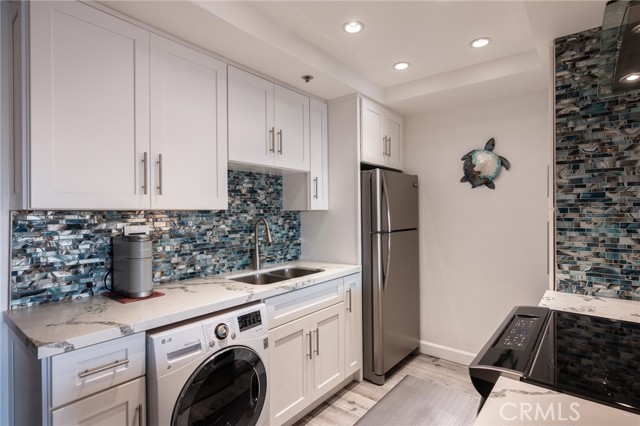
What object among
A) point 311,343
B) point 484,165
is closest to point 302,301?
point 311,343

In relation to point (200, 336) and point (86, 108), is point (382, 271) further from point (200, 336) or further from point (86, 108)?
point (86, 108)

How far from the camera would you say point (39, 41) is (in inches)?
52.2

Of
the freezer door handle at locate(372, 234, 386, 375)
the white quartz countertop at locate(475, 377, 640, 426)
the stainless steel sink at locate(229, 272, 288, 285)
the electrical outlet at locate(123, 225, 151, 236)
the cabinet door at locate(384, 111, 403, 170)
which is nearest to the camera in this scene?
the white quartz countertop at locate(475, 377, 640, 426)

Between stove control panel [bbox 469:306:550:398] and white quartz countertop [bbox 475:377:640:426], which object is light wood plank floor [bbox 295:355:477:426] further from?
white quartz countertop [bbox 475:377:640:426]

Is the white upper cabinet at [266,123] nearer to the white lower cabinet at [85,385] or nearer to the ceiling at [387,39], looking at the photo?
the ceiling at [387,39]

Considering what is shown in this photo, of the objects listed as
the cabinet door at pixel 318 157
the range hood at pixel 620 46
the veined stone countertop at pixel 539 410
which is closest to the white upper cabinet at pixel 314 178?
the cabinet door at pixel 318 157

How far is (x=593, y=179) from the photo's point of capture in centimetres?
167

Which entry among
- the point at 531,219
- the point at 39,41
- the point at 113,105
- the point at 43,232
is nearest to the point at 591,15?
the point at 531,219

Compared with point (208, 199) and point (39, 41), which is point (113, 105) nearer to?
point (39, 41)

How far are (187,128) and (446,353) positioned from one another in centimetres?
284

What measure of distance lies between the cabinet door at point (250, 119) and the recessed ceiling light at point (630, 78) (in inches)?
71.1

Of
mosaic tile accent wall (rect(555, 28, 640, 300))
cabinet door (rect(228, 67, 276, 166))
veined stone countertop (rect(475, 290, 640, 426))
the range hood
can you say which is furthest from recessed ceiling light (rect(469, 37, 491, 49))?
veined stone countertop (rect(475, 290, 640, 426))

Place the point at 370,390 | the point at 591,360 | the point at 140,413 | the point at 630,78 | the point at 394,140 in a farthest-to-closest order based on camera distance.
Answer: the point at 394,140 < the point at 370,390 < the point at 140,413 < the point at 630,78 < the point at 591,360

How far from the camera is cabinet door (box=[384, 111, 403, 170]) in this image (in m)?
3.04
